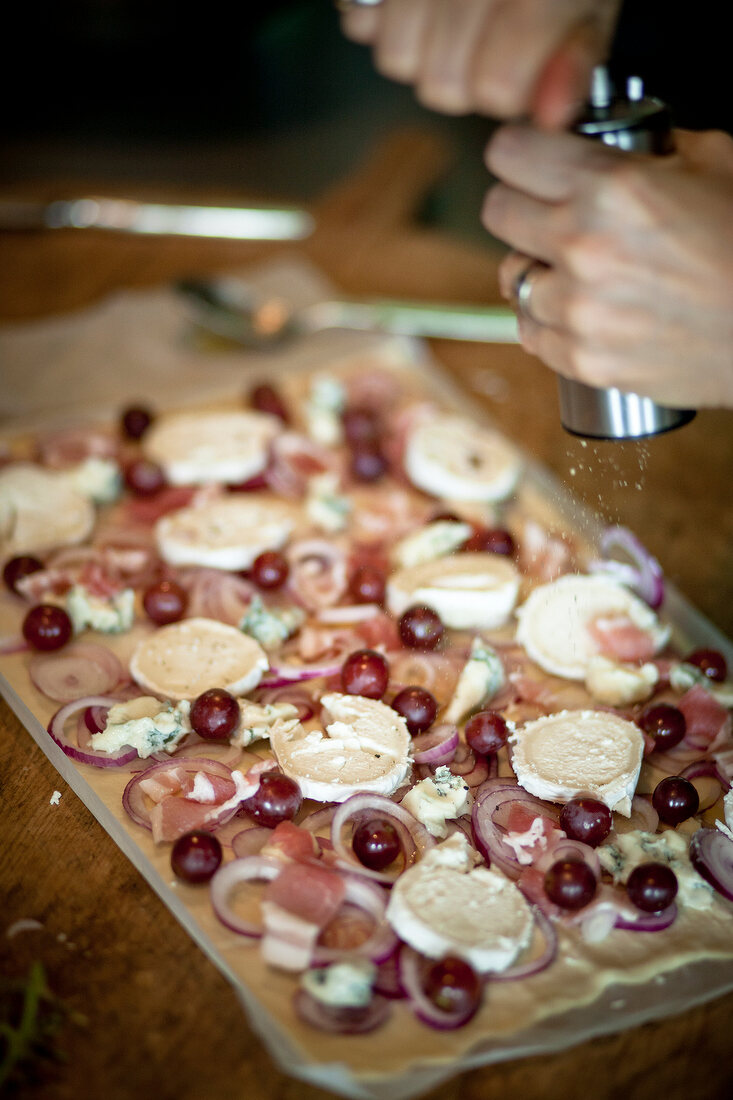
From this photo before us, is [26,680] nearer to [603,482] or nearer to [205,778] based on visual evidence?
[205,778]

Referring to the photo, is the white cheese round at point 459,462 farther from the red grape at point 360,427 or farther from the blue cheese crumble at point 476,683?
the blue cheese crumble at point 476,683

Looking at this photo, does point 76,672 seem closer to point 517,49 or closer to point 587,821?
point 587,821

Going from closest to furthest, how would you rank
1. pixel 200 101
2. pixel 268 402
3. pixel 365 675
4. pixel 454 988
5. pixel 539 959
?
1. pixel 454 988
2. pixel 539 959
3. pixel 365 675
4. pixel 268 402
5. pixel 200 101

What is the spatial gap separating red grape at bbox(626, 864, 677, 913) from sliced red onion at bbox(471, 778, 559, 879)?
0.20 metres

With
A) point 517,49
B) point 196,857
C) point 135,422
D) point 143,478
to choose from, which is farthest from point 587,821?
point 135,422

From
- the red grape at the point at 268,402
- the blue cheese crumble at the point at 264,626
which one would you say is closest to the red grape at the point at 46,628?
the blue cheese crumble at the point at 264,626

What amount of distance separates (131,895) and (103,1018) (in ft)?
0.74

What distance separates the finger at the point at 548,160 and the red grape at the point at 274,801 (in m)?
1.11

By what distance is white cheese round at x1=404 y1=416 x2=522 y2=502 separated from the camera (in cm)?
283

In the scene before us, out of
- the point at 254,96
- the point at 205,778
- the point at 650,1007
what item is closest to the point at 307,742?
the point at 205,778

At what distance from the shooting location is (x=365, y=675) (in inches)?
82.8

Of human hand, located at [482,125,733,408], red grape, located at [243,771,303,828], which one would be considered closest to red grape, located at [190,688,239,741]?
red grape, located at [243,771,303,828]

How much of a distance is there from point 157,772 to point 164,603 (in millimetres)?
508

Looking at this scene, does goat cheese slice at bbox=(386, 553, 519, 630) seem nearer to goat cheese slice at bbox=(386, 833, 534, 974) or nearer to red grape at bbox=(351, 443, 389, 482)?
red grape at bbox=(351, 443, 389, 482)
